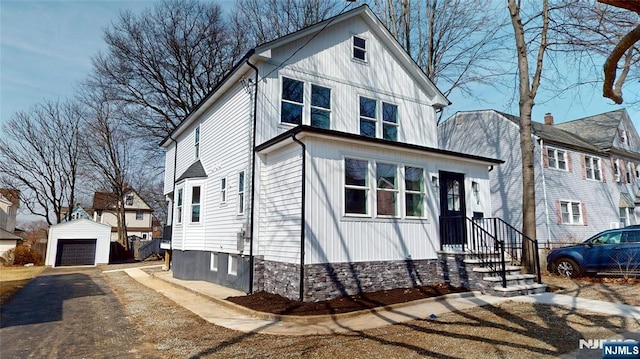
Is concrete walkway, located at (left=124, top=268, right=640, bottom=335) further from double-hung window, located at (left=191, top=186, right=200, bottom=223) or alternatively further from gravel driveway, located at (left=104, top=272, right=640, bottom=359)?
double-hung window, located at (left=191, top=186, right=200, bottom=223)

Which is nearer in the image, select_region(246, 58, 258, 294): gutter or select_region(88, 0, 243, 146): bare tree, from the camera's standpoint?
select_region(246, 58, 258, 294): gutter

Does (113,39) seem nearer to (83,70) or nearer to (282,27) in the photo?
(83,70)

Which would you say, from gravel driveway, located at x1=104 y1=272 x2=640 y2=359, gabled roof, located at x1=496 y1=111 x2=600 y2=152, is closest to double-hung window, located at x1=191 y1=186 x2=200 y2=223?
gravel driveway, located at x1=104 y1=272 x2=640 y2=359

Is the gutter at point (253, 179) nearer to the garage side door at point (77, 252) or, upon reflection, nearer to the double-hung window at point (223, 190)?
the double-hung window at point (223, 190)

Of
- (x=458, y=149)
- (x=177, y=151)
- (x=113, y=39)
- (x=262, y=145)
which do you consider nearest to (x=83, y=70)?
(x=113, y=39)

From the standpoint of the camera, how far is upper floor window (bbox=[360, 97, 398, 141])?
12.0 metres

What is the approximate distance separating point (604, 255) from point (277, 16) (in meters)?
22.3

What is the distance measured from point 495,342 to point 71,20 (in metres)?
13.8

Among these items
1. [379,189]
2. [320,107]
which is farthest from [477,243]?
[320,107]

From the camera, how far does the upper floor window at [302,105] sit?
34.9ft

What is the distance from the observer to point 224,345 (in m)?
5.52

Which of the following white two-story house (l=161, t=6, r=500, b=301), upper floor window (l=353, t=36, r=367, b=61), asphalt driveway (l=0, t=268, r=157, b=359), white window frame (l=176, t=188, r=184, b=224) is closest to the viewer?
asphalt driveway (l=0, t=268, r=157, b=359)

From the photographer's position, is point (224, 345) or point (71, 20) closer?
point (224, 345)

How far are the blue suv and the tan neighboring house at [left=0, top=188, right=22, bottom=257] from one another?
108 ft
